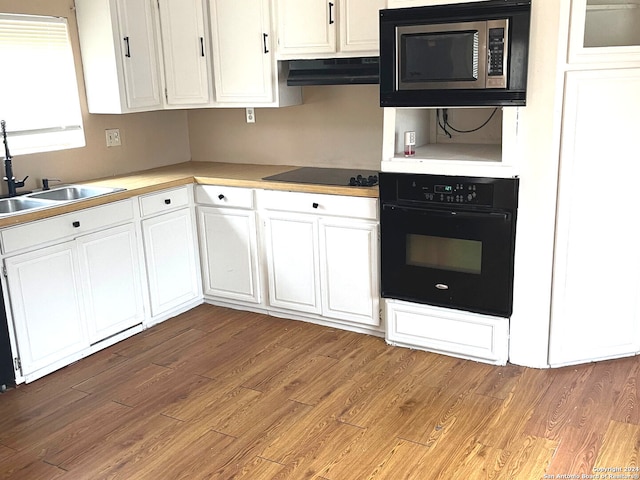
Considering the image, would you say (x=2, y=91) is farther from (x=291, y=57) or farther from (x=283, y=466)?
(x=283, y=466)

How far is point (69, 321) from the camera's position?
3.30 m

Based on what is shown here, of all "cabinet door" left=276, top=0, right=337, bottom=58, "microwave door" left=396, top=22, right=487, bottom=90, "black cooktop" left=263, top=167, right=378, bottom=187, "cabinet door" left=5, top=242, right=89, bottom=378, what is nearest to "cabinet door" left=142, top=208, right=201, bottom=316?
"cabinet door" left=5, top=242, right=89, bottom=378

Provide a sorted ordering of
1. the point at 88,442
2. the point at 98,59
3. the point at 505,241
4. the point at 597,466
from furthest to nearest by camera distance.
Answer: the point at 98,59 → the point at 505,241 → the point at 88,442 → the point at 597,466

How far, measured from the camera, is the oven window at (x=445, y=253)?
10.4 ft

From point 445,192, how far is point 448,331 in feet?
2.47

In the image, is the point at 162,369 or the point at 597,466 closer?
the point at 597,466

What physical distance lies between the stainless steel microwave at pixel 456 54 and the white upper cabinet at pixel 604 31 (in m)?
0.22

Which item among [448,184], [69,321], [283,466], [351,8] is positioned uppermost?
[351,8]

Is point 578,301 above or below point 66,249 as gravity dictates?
below

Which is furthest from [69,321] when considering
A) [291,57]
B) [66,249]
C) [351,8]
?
[351,8]

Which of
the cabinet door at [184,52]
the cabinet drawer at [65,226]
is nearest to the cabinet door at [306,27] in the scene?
the cabinet door at [184,52]

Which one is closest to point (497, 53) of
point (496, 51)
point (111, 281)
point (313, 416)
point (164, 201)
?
point (496, 51)

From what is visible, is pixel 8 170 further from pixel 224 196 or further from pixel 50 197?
pixel 224 196

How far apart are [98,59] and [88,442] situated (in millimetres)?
2298
